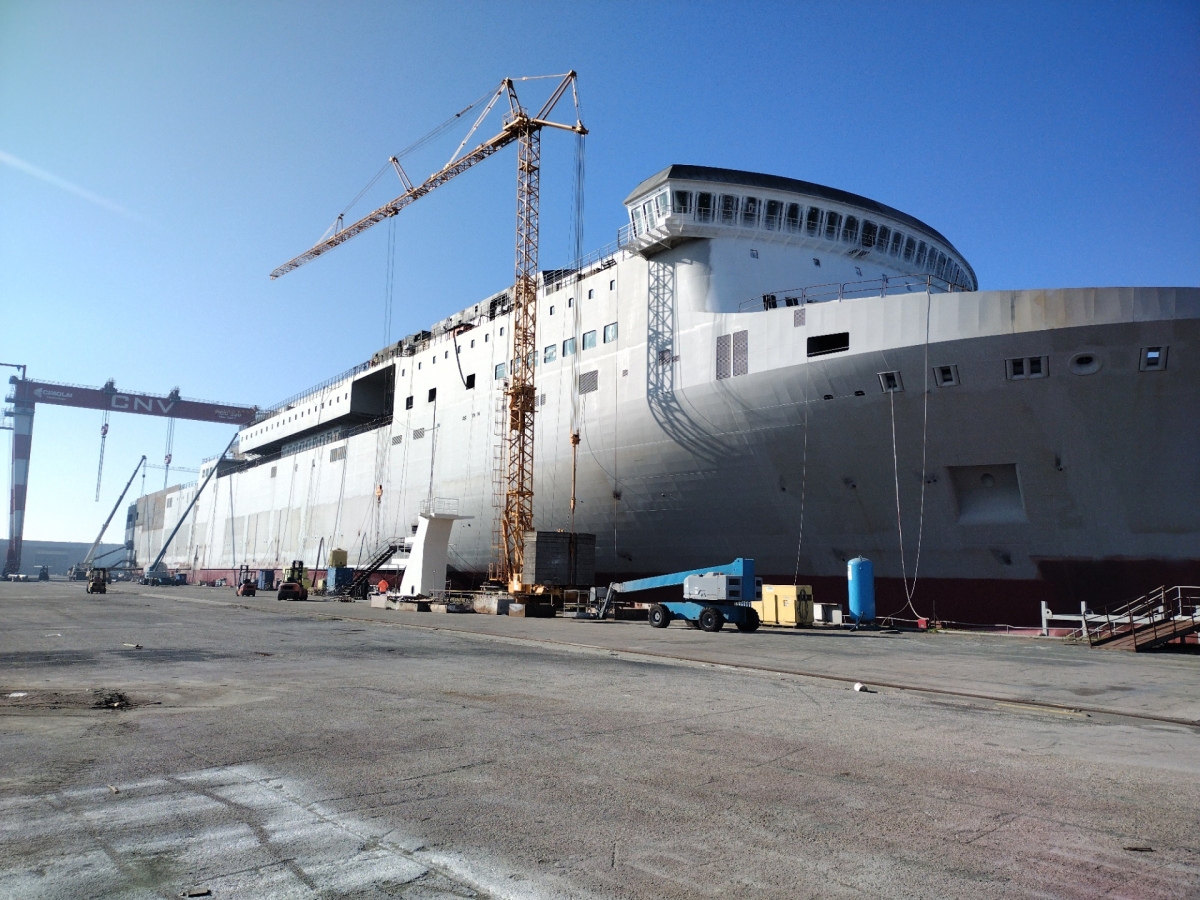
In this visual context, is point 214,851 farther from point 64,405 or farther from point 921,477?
point 64,405

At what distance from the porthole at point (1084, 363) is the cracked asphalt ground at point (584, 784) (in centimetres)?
817

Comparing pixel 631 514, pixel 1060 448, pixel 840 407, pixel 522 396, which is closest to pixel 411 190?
pixel 522 396

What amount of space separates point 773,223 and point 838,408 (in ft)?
25.6

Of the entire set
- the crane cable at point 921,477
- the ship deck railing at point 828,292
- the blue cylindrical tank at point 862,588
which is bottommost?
the blue cylindrical tank at point 862,588

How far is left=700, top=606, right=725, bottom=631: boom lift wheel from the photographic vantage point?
1935 cm

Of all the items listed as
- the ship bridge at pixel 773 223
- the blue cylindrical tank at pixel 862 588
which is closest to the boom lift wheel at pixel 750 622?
the blue cylindrical tank at pixel 862 588

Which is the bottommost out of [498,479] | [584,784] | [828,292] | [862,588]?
[584,784]

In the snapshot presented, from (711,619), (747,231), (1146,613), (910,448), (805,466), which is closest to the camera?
(1146,613)

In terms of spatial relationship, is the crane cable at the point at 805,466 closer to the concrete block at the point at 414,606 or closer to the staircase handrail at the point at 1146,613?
the staircase handrail at the point at 1146,613

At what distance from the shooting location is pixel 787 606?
849 inches

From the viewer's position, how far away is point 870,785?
5.09m

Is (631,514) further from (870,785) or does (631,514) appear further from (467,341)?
(870,785)

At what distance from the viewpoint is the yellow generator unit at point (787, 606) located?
21.4 m

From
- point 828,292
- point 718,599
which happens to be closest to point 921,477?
point 718,599
